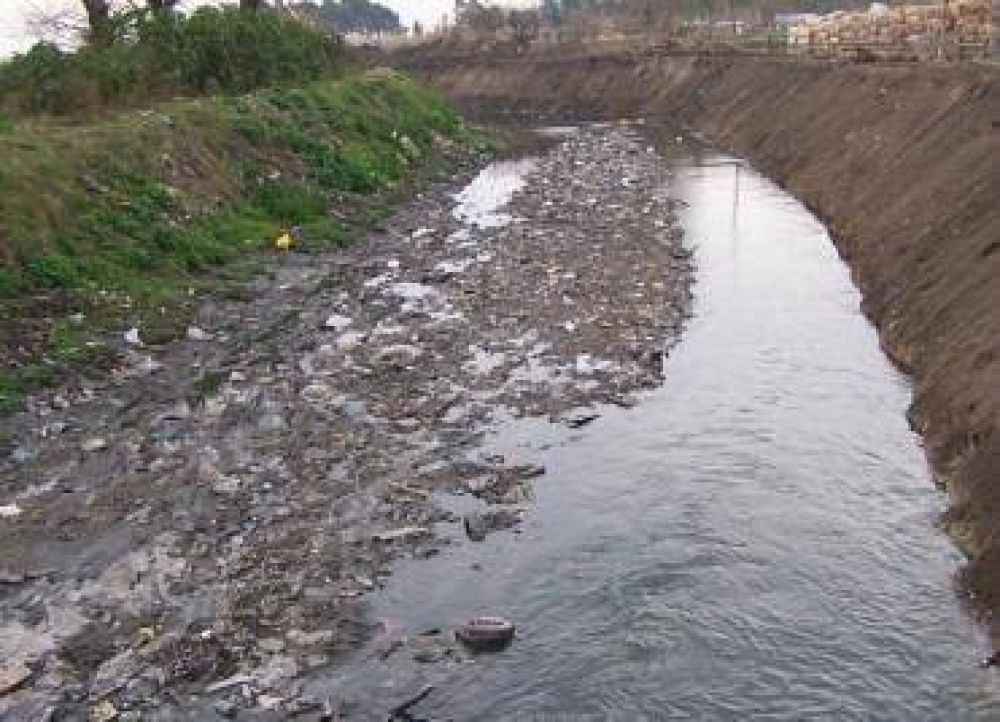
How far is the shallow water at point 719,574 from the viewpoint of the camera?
10281 mm

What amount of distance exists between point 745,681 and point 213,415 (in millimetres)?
9260

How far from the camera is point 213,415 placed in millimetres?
16750

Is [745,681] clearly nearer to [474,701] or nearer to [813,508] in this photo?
[474,701]

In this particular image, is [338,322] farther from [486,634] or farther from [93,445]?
[486,634]

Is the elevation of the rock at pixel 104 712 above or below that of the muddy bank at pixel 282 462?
below

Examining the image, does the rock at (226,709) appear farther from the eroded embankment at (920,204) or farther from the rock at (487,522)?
the eroded embankment at (920,204)

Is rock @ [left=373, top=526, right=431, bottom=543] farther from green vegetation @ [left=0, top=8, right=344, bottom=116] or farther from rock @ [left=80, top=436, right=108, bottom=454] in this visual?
green vegetation @ [left=0, top=8, right=344, bottom=116]

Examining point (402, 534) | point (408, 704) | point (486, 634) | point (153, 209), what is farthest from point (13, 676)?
point (153, 209)

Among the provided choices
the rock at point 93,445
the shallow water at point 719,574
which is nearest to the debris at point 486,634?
the shallow water at point 719,574

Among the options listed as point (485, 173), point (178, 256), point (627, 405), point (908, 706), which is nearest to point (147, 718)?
point (908, 706)

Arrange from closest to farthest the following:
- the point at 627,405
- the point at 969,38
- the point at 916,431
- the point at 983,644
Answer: the point at 983,644
the point at 916,431
the point at 627,405
the point at 969,38

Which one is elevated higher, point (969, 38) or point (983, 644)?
point (969, 38)

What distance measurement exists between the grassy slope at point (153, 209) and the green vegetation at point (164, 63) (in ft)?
6.86

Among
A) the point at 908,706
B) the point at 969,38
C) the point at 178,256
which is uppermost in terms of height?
the point at 969,38
